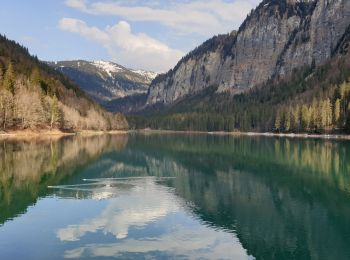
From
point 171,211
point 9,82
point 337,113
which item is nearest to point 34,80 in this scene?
point 9,82

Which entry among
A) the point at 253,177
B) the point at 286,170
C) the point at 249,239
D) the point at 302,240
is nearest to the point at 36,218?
the point at 249,239

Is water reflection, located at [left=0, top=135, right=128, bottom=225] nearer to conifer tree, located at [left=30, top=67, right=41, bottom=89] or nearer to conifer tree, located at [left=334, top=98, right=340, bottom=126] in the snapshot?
conifer tree, located at [left=30, top=67, right=41, bottom=89]

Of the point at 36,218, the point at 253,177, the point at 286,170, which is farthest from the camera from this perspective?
the point at 286,170

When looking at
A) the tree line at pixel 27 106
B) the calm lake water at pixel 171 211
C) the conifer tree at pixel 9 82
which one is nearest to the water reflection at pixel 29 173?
the calm lake water at pixel 171 211

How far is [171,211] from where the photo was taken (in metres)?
39.9

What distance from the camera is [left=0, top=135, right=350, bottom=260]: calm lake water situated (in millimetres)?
29031

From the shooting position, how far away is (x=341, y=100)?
568ft

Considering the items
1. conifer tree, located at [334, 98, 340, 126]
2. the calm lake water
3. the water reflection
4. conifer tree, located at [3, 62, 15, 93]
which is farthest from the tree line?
conifer tree, located at [334, 98, 340, 126]

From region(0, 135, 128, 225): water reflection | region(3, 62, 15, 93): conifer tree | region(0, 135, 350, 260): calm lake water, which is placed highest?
region(3, 62, 15, 93): conifer tree

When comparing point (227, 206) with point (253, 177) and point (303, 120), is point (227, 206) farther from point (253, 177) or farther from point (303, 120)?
point (303, 120)

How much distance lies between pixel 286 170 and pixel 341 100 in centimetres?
11415

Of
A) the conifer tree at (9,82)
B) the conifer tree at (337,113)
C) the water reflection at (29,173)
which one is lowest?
the water reflection at (29,173)

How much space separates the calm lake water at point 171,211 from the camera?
2903cm

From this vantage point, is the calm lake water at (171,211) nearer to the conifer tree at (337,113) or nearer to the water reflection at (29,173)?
the water reflection at (29,173)
